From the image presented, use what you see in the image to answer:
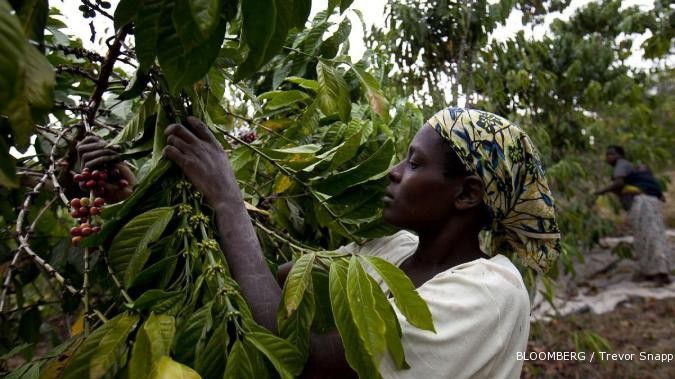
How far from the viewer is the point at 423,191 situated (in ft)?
4.05

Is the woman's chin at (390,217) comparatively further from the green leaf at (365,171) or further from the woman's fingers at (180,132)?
the woman's fingers at (180,132)

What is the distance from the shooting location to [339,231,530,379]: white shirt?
98 centimetres

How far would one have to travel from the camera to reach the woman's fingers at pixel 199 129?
110cm

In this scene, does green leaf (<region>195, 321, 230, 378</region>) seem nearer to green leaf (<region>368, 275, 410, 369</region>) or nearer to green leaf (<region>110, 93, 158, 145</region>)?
green leaf (<region>368, 275, 410, 369</region>)

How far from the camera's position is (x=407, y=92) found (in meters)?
3.19

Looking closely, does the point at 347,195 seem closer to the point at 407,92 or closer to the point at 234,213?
the point at 234,213

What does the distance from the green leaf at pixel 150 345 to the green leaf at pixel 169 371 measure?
0.01 meters

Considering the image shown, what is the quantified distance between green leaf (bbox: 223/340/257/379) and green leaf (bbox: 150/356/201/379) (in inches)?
2.4

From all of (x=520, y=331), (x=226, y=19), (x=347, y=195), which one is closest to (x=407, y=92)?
(x=347, y=195)

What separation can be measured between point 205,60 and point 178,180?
42 centimetres

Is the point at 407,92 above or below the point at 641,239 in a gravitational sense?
above

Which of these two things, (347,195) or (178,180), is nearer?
(178,180)

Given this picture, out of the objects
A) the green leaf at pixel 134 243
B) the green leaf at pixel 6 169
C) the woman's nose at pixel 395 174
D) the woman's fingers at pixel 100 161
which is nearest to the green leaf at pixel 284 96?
the woman's nose at pixel 395 174

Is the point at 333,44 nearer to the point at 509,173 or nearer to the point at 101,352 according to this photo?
the point at 509,173
